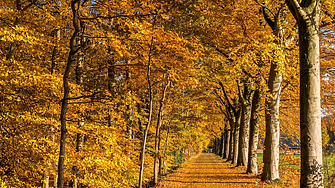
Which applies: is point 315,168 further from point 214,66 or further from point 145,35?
point 214,66

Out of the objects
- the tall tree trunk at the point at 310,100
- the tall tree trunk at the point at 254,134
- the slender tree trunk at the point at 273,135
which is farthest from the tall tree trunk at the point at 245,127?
the tall tree trunk at the point at 310,100

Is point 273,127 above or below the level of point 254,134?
above

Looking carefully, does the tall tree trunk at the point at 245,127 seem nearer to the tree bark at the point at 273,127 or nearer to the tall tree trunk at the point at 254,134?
the tall tree trunk at the point at 254,134

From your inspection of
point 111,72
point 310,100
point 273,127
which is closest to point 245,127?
point 273,127

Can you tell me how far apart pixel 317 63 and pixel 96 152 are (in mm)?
8334

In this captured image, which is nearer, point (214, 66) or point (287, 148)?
point (287, 148)

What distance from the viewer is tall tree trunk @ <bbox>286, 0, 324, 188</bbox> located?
585cm

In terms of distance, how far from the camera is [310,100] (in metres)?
6.00

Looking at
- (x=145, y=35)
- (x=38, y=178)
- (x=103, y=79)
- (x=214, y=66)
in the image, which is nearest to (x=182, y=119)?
(x=214, y=66)

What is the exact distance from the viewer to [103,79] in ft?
21.3

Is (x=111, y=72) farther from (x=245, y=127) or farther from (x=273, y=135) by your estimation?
(x=245, y=127)

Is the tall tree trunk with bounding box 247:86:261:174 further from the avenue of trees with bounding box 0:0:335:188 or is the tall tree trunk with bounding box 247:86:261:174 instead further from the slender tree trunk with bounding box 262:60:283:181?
the slender tree trunk with bounding box 262:60:283:181

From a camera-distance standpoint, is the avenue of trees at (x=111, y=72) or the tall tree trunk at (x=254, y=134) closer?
the avenue of trees at (x=111, y=72)

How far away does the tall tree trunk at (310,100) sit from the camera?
5.85 metres
